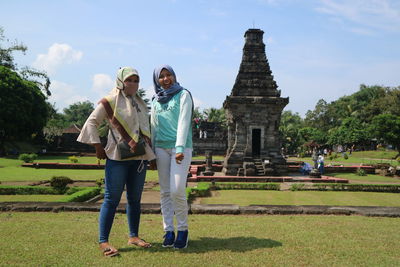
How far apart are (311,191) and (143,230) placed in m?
8.70

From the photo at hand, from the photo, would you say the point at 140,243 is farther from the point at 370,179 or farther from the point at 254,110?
the point at 370,179

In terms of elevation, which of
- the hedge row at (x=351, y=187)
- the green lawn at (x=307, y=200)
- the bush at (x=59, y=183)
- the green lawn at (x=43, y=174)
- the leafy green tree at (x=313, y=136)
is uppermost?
the leafy green tree at (x=313, y=136)

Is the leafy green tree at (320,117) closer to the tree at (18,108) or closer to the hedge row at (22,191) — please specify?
the tree at (18,108)

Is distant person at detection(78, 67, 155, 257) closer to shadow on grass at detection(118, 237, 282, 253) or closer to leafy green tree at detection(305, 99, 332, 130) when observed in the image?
shadow on grass at detection(118, 237, 282, 253)

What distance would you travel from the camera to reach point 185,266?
3098mm

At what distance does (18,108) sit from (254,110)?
20.8m

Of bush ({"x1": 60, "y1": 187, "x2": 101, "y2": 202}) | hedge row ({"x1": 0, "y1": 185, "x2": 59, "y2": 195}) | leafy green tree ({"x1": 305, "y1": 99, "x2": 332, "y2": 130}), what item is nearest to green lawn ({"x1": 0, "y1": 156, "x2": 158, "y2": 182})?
hedge row ({"x1": 0, "y1": 185, "x2": 59, "y2": 195})

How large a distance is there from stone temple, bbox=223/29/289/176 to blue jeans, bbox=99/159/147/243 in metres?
14.5

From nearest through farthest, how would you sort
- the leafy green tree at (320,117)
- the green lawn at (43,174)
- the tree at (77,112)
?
1. the green lawn at (43,174)
2. the leafy green tree at (320,117)
3. the tree at (77,112)

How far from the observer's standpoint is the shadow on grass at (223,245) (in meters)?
3.61

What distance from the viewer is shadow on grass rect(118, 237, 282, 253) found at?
361 centimetres

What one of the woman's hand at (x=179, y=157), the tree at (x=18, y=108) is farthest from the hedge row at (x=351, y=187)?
the tree at (x=18, y=108)

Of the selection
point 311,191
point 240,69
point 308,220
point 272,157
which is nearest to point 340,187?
point 311,191

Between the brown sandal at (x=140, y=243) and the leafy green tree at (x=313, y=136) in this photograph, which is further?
the leafy green tree at (x=313, y=136)
